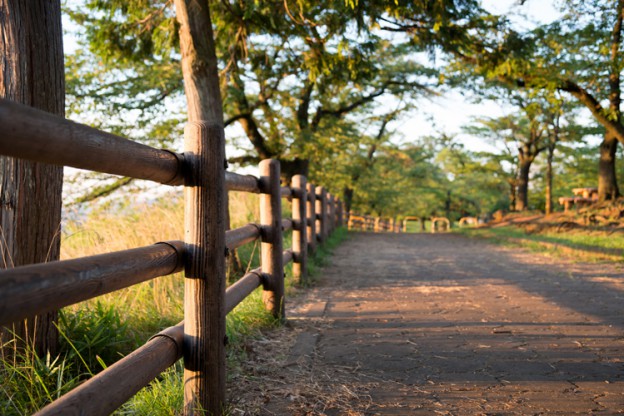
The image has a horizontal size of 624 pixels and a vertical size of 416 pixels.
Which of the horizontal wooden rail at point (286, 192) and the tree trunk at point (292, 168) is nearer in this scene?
the horizontal wooden rail at point (286, 192)

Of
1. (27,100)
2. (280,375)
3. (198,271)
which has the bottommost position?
(280,375)

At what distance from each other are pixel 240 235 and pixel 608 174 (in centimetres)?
1593

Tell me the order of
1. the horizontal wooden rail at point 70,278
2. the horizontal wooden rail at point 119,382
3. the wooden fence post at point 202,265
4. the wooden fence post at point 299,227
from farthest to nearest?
the wooden fence post at point 299,227, the wooden fence post at point 202,265, the horizontal wooden rail at point 119,382, the horizontal wooden rail at point 70,278

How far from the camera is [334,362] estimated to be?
3.96m

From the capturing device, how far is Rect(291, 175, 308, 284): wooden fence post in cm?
721

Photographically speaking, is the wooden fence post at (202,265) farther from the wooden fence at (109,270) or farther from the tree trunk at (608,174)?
the tree trunk at (608,174)

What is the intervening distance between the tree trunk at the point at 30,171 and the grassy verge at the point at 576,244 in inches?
362

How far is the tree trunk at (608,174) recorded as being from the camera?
16.5 metres

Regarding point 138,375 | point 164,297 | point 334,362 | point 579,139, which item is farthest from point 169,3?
point 579,139

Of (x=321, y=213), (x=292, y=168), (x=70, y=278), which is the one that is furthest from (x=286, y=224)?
(x=292, y=168)

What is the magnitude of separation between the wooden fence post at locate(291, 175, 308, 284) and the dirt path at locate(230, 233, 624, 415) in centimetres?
46

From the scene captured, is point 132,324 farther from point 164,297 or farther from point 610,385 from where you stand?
point 610,385

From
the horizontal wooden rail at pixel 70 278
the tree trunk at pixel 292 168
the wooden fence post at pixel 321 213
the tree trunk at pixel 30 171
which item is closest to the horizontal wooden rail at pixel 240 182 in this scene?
the tree trunk at pixel 30 171

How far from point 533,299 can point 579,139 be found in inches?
766
